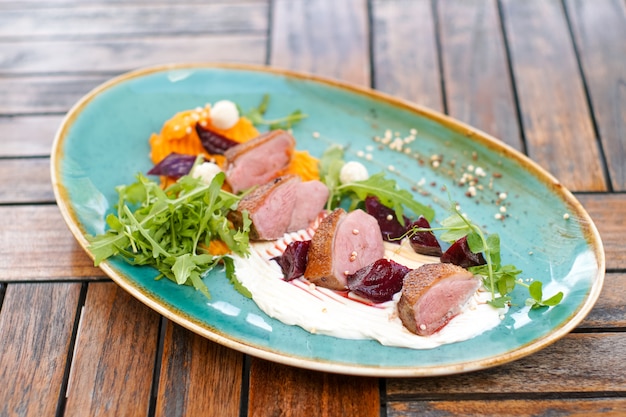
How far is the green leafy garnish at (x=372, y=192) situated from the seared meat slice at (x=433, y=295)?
0.36 meters

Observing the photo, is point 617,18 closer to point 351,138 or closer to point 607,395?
point 351,138

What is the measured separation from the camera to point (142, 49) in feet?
11.8

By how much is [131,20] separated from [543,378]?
112 inches

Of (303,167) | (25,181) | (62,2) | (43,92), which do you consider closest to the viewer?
(303,167)

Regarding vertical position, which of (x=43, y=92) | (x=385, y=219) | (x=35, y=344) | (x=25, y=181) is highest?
(x=385, y=219)

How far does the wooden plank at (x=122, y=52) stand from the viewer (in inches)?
138

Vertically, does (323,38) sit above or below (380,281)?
above

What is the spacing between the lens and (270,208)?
98.4 inches

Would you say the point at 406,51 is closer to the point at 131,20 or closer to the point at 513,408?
the point at 131,20

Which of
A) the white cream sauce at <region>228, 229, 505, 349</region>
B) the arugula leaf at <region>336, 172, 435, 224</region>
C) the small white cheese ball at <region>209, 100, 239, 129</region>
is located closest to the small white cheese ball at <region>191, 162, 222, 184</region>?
the small white cheese ball at <region>209, 100, 239, 129</region>

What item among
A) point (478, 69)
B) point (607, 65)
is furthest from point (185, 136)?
point (607, 65)

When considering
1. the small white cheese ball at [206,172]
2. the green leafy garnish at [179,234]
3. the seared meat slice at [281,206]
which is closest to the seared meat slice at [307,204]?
the seared meat slice at [281,206]

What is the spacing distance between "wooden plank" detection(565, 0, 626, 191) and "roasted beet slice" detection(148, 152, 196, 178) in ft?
5.71

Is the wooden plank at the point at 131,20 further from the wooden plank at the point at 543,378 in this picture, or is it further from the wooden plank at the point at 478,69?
the wooden plank at the point at 543,378
